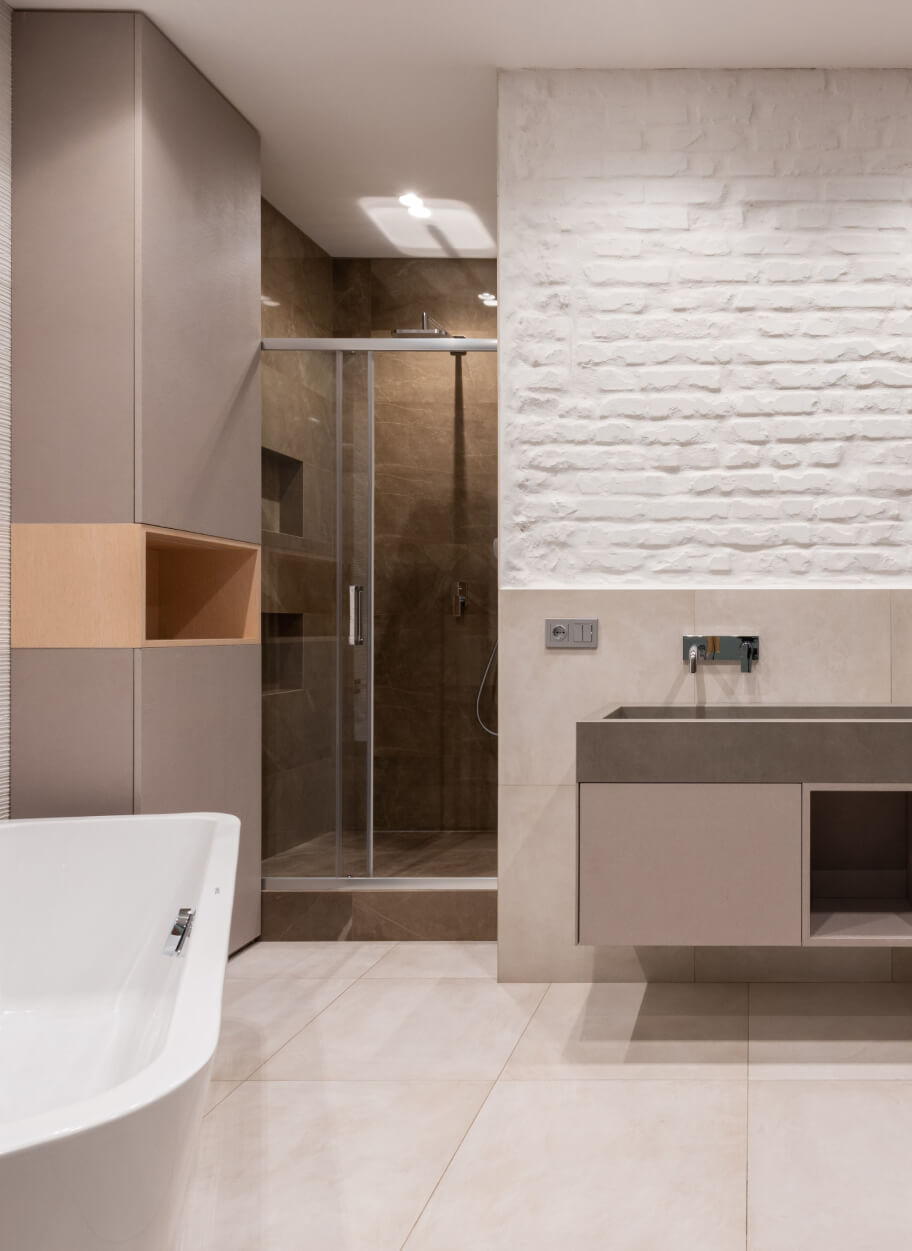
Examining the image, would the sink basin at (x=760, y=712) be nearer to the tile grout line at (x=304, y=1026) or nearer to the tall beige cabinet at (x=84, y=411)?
the tile grout line at (x=304, y=1026)

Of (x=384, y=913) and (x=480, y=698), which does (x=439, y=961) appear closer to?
(x=384, y=913)

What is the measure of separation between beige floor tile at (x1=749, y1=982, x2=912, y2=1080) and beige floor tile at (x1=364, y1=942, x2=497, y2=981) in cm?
81

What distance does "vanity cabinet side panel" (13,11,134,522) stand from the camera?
2.74 metres

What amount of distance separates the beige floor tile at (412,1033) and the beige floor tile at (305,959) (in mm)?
156

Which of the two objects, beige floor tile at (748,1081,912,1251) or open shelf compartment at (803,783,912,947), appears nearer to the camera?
beige floor tile at (748,1081,912,1251)

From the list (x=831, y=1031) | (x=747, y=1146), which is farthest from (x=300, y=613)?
(x=747, y=1146)

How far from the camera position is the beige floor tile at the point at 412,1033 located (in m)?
2.43

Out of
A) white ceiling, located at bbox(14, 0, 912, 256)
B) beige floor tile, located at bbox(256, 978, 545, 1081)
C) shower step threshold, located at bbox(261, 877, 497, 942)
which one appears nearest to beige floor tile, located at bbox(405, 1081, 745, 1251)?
beige floor tile, located at bbox(256, 978, 545, 1081)

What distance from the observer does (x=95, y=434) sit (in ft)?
9.00

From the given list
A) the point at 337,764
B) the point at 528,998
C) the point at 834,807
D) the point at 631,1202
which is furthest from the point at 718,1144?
the point at 337,764

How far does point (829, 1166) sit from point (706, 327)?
2.22 meters

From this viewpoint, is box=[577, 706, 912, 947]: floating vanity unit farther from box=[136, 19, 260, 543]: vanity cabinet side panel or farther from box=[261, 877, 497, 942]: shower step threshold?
box=[136, 19, 260, 543]: vanity cabinet side panel

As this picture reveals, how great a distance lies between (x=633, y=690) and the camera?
3.08 meters

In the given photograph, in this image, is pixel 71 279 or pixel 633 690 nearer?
pixel 71 279
